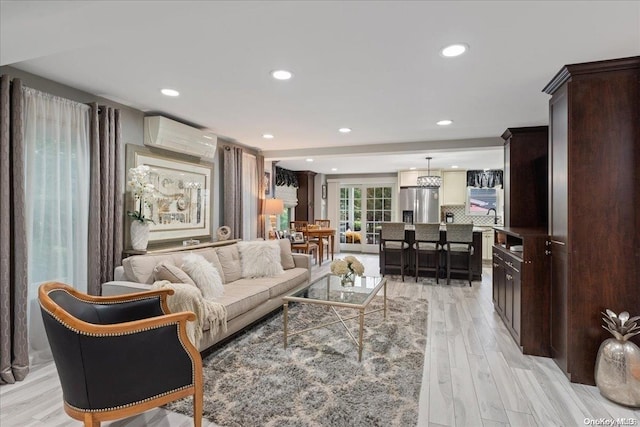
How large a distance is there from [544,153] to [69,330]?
15.9 feet

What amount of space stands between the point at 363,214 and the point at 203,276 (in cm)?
735

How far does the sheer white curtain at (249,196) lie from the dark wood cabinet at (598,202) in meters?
4.17

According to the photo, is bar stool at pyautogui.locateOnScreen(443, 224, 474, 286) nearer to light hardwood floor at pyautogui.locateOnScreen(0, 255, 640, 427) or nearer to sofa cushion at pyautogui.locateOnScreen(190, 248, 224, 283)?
light hardwood floor at pyautogui.locateOnScreen(0, 255, 640, 427)

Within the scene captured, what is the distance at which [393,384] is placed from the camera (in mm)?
2367

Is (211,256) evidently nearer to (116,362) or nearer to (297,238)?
(116,362)

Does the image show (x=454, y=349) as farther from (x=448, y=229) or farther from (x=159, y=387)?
(x=448, y=229)

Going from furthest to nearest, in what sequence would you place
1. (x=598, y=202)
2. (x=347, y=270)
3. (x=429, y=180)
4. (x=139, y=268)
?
(x=429, y=180) → (x=347, y=270) → (x=139, y=268) → (x=598, y=202)

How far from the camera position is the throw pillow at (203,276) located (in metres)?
2.99

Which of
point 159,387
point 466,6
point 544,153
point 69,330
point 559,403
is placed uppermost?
point 466,6

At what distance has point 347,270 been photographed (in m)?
3.75

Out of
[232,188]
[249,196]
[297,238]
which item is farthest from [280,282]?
[297,238]

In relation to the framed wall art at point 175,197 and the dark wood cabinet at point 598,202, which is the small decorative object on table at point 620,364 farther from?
the framed wall art at point 175,197

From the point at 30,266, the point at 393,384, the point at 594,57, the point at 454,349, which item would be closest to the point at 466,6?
the point at 594,57

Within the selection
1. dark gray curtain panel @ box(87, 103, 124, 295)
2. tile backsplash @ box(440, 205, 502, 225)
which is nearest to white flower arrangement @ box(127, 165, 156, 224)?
dark gray curtain panel @ box(87, 103, 124, 295)
